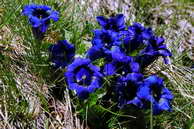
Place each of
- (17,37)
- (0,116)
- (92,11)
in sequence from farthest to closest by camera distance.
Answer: (92,11) < (17,37) < (0,116)

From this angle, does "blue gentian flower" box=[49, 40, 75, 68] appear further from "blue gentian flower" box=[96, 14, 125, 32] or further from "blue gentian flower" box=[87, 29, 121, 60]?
"blue gentian flower" box=[96, 14, 125, 32]

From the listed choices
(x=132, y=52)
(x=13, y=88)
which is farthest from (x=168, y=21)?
(x=13, y=88)

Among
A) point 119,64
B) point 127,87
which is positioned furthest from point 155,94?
point 119,64

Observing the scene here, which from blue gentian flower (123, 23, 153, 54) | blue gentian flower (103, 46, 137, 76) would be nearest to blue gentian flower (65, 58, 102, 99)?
blue gentian flower (103, 46, 137, 76)

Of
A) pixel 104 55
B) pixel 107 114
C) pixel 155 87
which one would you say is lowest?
pixel 107 114

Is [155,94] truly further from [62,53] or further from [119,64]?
[62,53]

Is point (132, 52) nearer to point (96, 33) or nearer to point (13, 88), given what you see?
point (96, 33)
